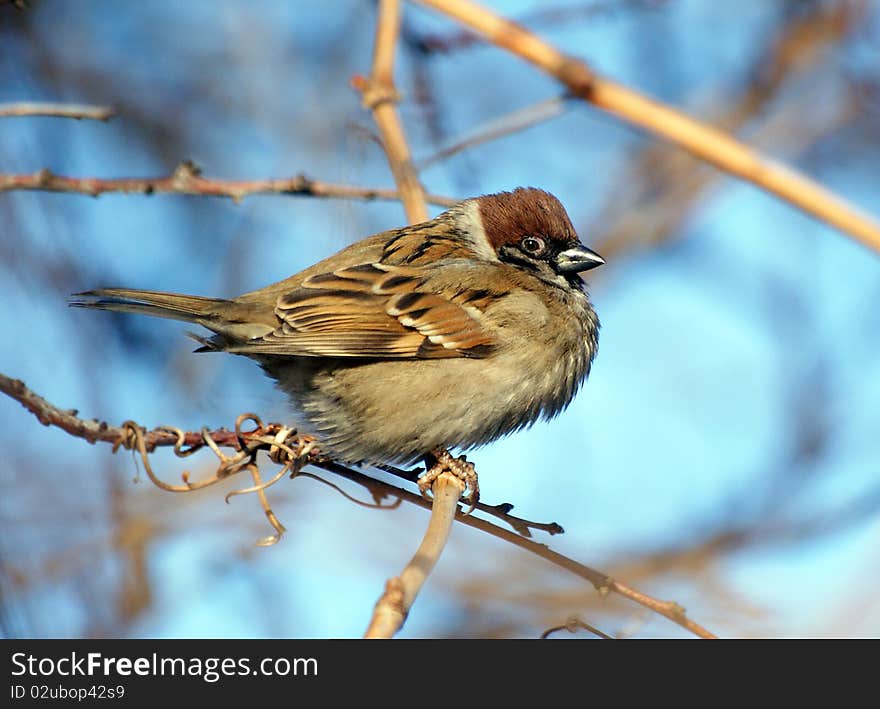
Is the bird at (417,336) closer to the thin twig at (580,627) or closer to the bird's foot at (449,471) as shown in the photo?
the bird's foot at (449,471)

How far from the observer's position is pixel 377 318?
3535 mm

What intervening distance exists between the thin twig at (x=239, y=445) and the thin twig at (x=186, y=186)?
2.26ft

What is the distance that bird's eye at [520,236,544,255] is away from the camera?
3896 mm

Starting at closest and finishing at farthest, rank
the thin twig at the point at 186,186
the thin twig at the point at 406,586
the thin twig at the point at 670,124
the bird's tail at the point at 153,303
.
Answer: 1. the thin twig at the point at 406,586
2. the thin twig at the point at 670,124
3. the thin twig at the point at 186,186
4. the bird's tail at the point at 153,303

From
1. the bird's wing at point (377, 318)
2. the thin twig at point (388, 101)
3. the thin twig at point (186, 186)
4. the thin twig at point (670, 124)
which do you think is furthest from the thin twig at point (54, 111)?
the thin twig at point (388, 101)

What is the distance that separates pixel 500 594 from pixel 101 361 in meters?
1.69

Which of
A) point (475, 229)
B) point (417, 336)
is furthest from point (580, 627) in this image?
point (475, 229)

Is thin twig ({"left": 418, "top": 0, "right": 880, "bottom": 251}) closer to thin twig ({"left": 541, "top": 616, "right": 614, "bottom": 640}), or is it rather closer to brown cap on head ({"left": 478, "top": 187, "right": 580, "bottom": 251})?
thin twig ({"left": 541, "top": 616, "right": 614, "bottom": 640})

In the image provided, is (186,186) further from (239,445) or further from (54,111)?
(239,445)

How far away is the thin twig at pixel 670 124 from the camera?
5.86 ft

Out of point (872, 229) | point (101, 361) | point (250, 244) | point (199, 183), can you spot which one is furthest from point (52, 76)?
point (872, 229)

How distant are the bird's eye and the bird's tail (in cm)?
117

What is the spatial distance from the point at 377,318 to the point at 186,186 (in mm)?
865
